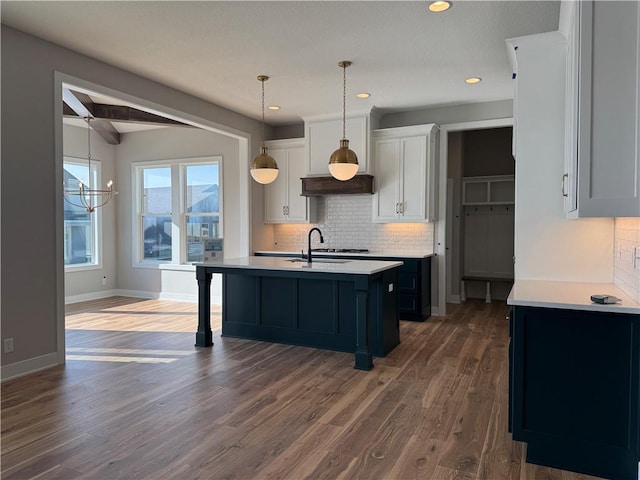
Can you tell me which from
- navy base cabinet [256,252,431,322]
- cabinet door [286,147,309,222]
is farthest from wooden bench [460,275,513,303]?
cabinet door [286,147,309,222]

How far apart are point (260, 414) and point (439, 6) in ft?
10.4

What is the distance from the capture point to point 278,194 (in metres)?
7.06

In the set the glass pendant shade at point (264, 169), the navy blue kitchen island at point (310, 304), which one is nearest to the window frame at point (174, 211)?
the glass pendant shade at point (264, 169)

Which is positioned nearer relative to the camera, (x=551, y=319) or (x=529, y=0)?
(x=551, y=319)

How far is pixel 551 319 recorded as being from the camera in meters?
2.28

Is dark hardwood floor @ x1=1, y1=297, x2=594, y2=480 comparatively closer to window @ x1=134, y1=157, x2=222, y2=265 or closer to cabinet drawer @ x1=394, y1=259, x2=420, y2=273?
cabinet drawer @ x1=394, y1=259, x2=420, y2=273

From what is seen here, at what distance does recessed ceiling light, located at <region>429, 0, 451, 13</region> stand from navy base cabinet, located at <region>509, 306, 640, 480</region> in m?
2.26

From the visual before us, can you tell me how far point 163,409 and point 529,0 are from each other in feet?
12.7

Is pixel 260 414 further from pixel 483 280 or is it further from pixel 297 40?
pixel 483 280

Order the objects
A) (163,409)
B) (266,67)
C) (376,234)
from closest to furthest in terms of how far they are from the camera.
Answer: (163,409), (266,67), (376,234)

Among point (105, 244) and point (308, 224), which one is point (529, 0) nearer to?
point (308, 224)

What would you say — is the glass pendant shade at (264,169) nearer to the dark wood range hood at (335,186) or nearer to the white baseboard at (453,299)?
the dark wood range hood at (335,186)

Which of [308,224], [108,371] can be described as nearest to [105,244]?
[308,224]

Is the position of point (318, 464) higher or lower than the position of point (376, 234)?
lower
